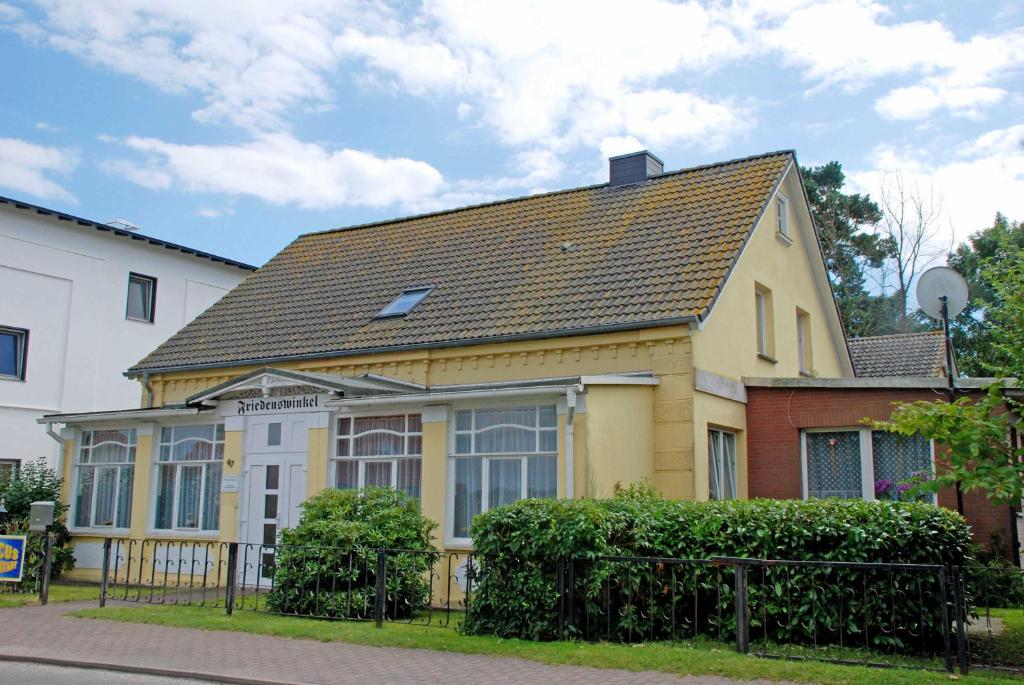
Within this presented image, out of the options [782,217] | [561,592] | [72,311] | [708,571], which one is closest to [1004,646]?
[708,571]

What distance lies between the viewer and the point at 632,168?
2189 centimetres

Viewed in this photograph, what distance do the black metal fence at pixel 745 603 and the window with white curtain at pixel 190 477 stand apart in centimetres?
584

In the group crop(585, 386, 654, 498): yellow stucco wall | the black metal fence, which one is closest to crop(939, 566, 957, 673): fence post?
the black metal fence

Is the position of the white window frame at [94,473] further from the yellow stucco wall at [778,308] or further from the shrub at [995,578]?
the shrub at [995,578]

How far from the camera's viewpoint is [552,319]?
16578 millimetres

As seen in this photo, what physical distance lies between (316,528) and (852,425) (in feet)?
29.9

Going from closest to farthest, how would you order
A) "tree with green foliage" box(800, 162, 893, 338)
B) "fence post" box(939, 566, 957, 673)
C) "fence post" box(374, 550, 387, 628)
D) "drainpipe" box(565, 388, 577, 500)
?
"fence post" box(939, 566, 957, 673), "fence post" box(374, 550, 387, 628), "drainpipe" box(565, 388, 577, 500), "tree with green foliage" box(800, 162, 893, 338)

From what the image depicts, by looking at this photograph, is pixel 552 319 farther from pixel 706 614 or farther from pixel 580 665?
pixel 580 665

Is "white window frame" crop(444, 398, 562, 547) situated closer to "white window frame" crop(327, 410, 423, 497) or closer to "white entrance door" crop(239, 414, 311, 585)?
"white window frame" crop(327, 410, 423, 497)

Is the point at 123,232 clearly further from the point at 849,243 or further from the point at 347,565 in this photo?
the point at 849,243

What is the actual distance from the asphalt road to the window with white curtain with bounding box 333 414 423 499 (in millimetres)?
6867

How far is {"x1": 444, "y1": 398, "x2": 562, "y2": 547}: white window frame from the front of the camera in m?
15.4

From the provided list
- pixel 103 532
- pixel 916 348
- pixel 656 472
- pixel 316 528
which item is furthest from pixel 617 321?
pixel 916 348

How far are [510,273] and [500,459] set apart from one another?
187 inches
